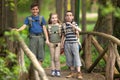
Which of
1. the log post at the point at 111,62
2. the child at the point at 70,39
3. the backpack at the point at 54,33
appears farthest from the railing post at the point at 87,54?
the backpack at the point at 54,33

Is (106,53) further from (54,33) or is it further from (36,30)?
(36,30)

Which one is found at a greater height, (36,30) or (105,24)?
(36,30)

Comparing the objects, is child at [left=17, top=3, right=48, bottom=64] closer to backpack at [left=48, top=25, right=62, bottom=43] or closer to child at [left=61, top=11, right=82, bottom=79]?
backpack at [left=48, top=25, right=62, bottom=43]

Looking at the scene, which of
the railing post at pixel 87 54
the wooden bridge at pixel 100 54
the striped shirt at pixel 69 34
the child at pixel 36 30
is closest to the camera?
the wooden bridge at pixel 100 54

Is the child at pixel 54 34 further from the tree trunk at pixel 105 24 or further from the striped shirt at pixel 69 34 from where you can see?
the tree trunk at pixel 105 24

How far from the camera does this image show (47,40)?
8.41 meters

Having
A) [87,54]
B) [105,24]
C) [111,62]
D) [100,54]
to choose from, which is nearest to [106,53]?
[100,54]

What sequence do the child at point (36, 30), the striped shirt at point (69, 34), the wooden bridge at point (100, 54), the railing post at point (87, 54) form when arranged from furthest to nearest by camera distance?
1. the railing post at point (87, 54)
2. the striped shirt at point (69, 34)
3. the child at point (36, 30)
4. the wooden bridge at point (100, 54)

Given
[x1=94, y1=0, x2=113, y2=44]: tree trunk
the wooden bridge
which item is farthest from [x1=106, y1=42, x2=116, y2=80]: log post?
[x1=94, y1=0, x2=113, y2=44]: tree trunk

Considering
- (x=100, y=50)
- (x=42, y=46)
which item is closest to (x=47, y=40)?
(x=42, y=46)

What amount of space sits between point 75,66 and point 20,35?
140 inches

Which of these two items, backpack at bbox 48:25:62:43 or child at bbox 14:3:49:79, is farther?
backpack at bbox 48:25:62:43

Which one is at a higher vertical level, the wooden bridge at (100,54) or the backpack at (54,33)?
the backpack at (54,33)

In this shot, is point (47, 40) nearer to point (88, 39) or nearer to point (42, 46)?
point (42, 46)
